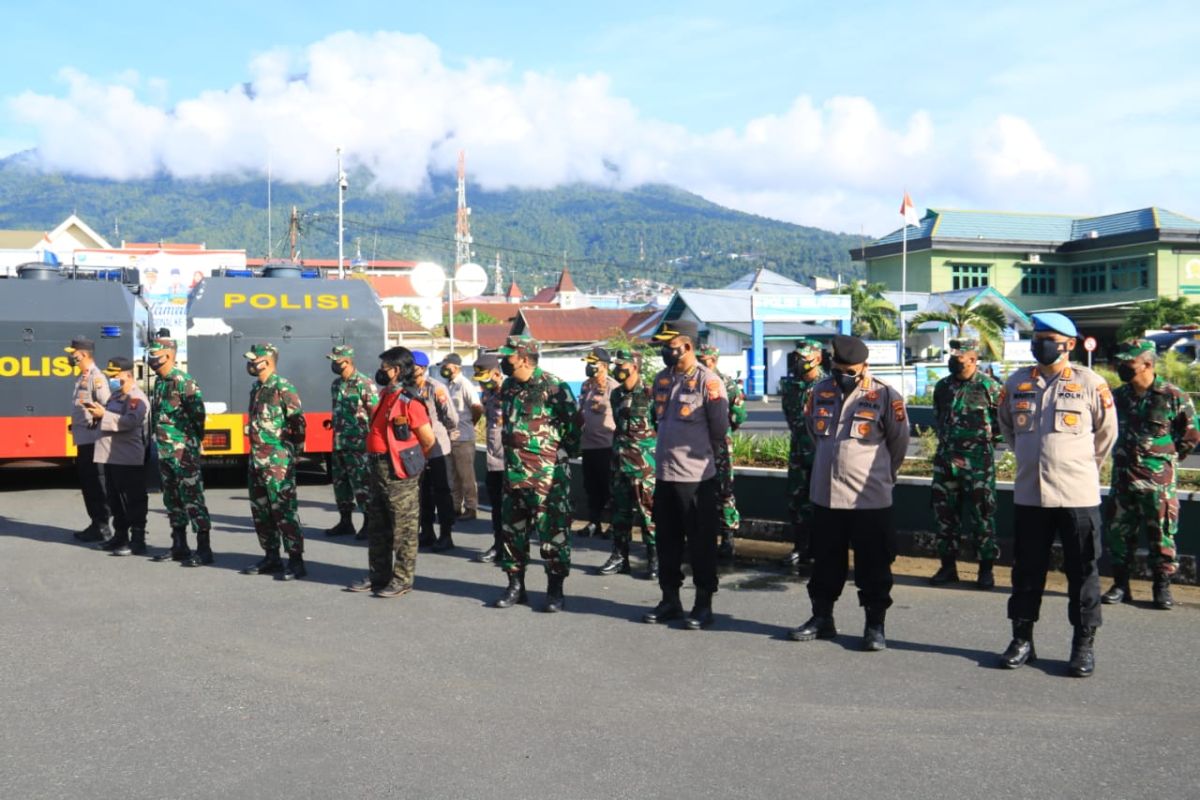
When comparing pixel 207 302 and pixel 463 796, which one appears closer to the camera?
pixel 463 796

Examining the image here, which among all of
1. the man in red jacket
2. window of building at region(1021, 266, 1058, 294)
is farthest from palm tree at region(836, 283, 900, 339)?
the man in red jacket

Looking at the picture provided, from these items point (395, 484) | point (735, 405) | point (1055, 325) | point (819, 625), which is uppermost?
point (1055, 325)

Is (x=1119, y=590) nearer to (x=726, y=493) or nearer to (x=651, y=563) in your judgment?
(x=726, y=493)

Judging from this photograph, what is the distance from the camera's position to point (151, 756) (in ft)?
15.1

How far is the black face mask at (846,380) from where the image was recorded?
6.33 metres

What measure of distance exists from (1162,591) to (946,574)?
4.71 feet

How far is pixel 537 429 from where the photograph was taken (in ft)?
24.3

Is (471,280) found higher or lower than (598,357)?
higher

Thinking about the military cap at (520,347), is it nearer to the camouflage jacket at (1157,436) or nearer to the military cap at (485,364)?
the military cap at (485,364)

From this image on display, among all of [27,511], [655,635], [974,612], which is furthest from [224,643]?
[27,511]

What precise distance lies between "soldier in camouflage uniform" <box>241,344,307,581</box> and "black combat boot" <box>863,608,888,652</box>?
4519 mm

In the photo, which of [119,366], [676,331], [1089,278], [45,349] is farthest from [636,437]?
[1089,278]

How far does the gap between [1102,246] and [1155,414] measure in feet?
159

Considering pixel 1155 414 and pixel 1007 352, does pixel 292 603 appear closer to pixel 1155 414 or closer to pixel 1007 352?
pixel 1155 414
